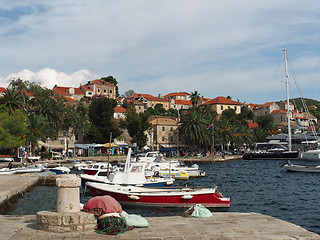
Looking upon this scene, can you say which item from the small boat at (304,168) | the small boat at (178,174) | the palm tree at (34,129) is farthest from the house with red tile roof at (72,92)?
the small boat at (304,168)

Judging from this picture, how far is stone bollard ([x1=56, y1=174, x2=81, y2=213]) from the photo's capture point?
9.54 metres

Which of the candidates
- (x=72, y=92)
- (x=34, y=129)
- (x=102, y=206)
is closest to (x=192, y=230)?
(x=102, y=206)

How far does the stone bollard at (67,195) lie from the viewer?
9.54 meters

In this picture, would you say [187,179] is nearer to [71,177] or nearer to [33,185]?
[33,185]

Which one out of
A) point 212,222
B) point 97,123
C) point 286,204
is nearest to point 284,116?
point 97,123

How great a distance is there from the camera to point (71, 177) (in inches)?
383

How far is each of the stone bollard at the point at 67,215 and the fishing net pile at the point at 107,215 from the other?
273mm

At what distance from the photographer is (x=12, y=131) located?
53844 millimetres

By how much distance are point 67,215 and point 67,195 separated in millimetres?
575

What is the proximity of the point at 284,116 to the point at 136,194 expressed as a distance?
150390 mm

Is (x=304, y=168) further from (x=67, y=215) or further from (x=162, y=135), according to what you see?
(x=162, y=135)

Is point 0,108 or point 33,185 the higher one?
point 0,108

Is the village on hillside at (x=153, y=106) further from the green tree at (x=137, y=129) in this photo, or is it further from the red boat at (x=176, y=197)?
the red boat at (x=176, y=197)

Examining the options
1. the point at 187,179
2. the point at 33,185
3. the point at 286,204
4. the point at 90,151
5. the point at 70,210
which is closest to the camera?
the point at 70,210
